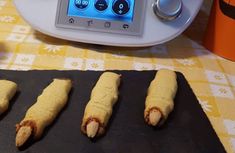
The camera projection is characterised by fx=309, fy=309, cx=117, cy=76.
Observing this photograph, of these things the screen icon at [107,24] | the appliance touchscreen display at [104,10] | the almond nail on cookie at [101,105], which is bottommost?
the almond nail on cookie at [101,105]

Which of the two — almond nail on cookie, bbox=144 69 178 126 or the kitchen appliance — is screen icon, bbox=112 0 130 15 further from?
almond nail on cookie, bbox=144 69 178 126

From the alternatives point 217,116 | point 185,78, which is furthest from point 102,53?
point 217,116

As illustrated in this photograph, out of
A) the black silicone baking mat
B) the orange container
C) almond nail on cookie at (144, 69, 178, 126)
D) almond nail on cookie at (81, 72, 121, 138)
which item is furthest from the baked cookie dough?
the orange container

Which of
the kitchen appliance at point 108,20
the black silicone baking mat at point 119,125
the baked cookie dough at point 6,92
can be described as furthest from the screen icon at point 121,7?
the baked cookie dough at point 6,92

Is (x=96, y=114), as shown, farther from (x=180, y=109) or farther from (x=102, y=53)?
(x=102, y=53)

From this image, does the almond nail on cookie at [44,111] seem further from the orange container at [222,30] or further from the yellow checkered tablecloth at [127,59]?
the orange container at [222,30]

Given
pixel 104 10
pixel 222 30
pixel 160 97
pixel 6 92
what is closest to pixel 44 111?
pixel 6 92

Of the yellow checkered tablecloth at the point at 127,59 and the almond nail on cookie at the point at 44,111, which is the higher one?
the almond nail on cookie at the point at 44,111
